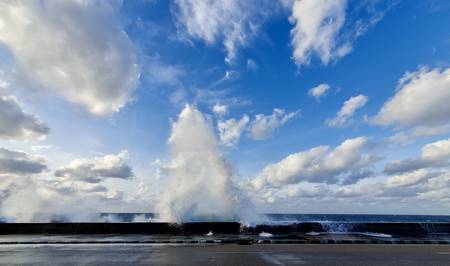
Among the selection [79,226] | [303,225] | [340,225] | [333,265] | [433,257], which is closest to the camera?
[333,265]

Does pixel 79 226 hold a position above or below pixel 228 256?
above

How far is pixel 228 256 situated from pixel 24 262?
674cm

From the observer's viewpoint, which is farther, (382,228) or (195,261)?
(382,228)

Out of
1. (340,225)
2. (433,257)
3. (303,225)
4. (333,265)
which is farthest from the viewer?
(340,225)

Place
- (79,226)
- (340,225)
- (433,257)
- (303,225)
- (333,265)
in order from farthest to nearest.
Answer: (340,225) → (303,225) → (79,226) → (433,257) → (333,265)

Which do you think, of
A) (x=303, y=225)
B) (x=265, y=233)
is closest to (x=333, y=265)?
(x=265, y=233)

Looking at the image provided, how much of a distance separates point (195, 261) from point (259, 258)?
2.32m

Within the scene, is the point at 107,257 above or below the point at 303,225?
below

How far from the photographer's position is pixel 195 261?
1116cm

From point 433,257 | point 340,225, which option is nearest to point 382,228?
point 340,225

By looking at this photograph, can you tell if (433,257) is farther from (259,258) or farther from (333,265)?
(259,258)

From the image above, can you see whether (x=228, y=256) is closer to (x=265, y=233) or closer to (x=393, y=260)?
(x=393, y=260)

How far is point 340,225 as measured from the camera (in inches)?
1149

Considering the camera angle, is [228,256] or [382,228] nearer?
[228,256]
